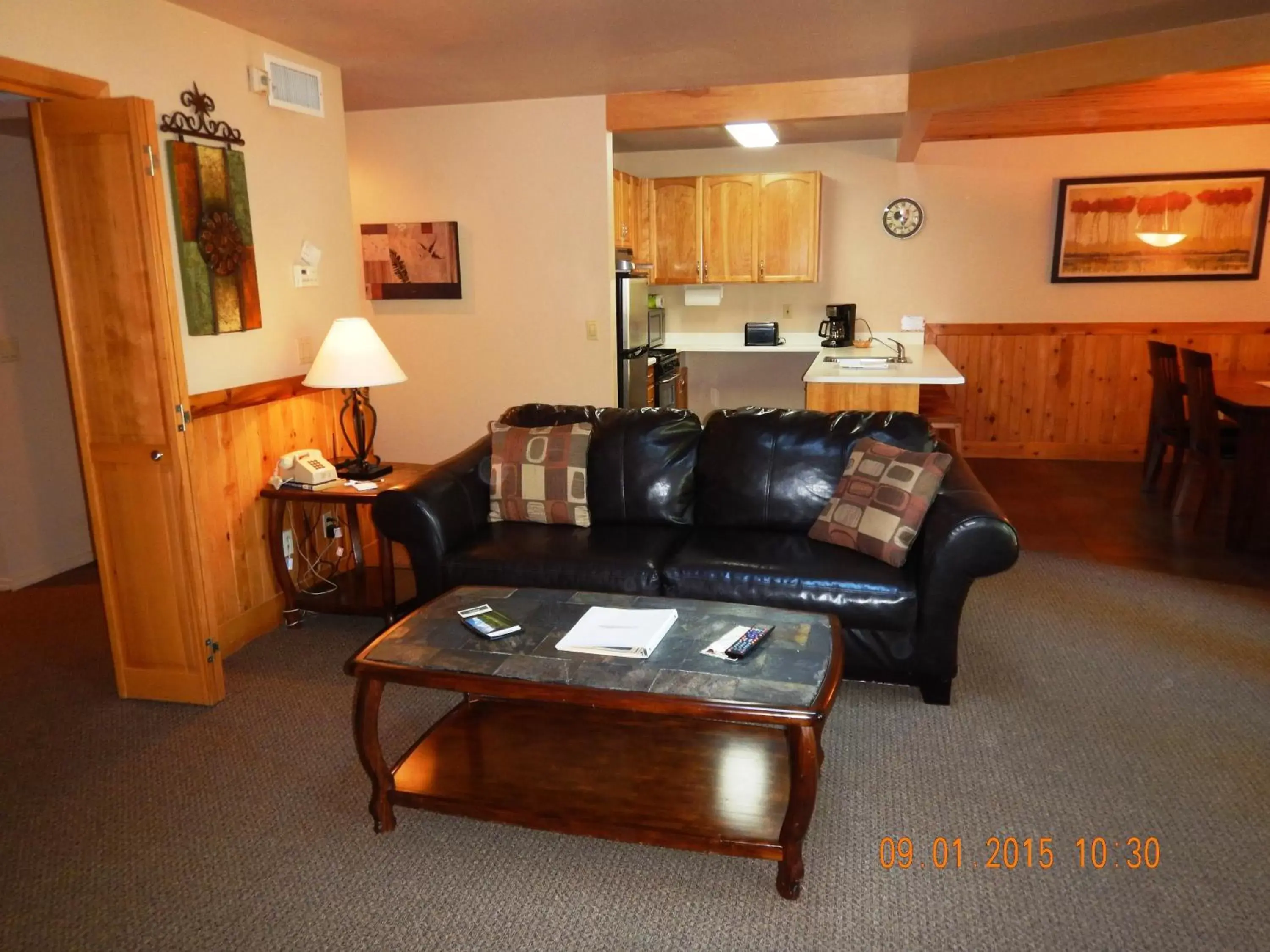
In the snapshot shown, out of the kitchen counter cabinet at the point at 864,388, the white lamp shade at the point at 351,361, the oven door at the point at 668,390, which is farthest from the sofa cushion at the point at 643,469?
the oven door at the point at 668,390

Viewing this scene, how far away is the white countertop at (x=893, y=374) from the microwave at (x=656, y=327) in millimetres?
1424

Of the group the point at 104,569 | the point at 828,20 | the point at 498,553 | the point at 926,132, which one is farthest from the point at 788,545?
the point at 926,132

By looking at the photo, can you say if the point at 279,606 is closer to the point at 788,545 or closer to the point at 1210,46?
the point at 788,545

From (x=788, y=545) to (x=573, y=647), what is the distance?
4.05 feet

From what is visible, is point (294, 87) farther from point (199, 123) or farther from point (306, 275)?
point (306, 275)

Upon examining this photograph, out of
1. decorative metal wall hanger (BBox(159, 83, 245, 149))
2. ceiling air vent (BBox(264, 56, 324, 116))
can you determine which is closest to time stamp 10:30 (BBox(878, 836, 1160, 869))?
decorative metal wall hanger (BBox(159, 83, 245, 149))

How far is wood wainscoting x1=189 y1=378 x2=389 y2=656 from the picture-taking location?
3396 millimetres

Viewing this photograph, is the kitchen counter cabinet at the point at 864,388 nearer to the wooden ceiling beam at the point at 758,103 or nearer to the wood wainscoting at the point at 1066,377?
the wooden ceiling beam at the point at 758,103

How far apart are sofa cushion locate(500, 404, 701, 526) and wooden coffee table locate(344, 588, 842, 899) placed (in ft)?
3.20

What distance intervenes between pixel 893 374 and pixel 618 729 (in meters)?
2.82

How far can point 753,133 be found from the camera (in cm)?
531

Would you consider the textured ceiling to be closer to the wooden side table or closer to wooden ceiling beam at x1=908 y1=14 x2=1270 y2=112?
wooden ceiling beam at x1=908 y1=14 x2=1270 y2=112

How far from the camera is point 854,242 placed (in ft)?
22.6

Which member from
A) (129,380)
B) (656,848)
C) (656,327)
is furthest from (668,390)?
(656,848)
